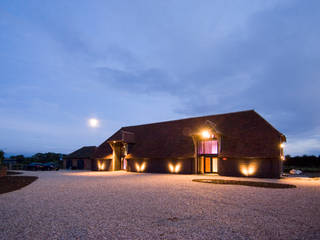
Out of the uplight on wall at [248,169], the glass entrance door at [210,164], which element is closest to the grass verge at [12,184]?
the glass entrance door at [210,164]

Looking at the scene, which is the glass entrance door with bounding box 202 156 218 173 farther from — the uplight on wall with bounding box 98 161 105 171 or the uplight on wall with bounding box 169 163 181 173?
the uplight on wall with bounding box 98 161 105 171

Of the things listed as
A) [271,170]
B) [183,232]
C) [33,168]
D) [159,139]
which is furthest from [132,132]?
[183,232]

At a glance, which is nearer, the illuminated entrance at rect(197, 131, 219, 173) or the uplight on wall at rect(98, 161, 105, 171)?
the illuminated entrance at rect(197, 131, 219, 173)

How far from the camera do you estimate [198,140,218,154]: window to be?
29.7m

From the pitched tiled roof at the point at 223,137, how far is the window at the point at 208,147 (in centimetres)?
111

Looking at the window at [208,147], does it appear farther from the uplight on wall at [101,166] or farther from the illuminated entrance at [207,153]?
the uplight on wall at [101,166]

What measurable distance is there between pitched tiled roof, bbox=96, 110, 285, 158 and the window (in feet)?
3.63

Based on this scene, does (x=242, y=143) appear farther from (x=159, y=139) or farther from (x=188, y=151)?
(x=159, y=139)

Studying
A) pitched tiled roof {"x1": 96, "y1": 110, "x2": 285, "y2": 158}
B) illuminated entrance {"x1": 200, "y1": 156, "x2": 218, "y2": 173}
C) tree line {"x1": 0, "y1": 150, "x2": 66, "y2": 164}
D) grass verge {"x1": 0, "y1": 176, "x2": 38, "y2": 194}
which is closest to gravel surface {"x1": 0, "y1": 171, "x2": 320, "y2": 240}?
grass verge {"x1": 0, "y1": 176, "x2": 38, "y2": 194}

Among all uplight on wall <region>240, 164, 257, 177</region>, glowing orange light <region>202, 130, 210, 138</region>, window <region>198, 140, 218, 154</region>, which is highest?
glowing orange light <region>202, 130, 210, 138</region>

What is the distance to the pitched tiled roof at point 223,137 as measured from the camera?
26328mm

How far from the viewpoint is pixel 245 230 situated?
21.9ft

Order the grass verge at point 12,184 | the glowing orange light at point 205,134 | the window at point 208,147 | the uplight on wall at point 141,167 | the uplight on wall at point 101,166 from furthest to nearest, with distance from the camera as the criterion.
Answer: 1. the uplight on wall at point 101,166
2. the uplight on wall at point 141,167
3. the glowing orange light at point 205,134
4. the window at point 208,147
5. the grass verge at point 12,184

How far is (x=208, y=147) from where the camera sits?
30.1m
